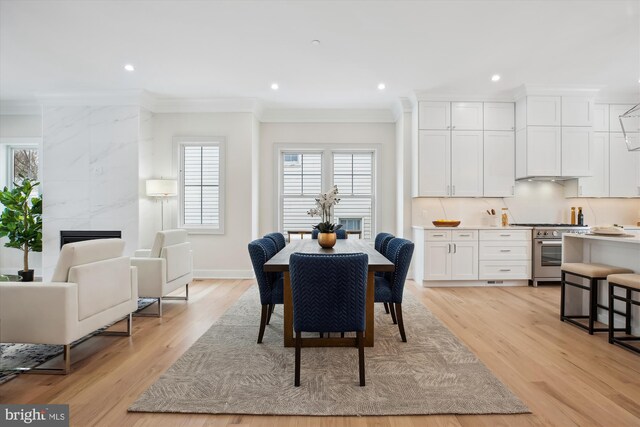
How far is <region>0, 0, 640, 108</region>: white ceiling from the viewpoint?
10.4ft

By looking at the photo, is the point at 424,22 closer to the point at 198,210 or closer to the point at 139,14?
the point at 139,14

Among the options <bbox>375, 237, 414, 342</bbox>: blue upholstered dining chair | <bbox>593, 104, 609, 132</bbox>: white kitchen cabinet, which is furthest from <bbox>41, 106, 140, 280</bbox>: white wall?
<bbox>593, 104, 609, 132</bbox>: white kitchen cabinet

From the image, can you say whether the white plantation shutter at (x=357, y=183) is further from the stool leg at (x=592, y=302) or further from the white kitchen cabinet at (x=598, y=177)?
the stool leg at (x=592, y=302)

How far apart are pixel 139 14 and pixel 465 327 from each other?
423 cm

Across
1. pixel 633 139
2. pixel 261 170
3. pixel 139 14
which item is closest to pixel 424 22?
pixel 139 14

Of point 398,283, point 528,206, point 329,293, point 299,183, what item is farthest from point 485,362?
point 299,183

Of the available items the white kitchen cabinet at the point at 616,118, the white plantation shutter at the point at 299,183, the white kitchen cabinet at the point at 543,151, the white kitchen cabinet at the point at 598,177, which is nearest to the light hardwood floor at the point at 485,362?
the white kitchen cabinet at the point at 543,151

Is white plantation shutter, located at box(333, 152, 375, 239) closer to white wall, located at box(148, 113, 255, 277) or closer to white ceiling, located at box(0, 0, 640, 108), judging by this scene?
white ceiling, located at box(0, 0, 640, 108)

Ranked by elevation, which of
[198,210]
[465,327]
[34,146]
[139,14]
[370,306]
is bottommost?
[465,327]

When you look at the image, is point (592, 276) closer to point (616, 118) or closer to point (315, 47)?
point (315, 47)

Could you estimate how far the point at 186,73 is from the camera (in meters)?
4.65

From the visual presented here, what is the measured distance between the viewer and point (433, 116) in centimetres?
548

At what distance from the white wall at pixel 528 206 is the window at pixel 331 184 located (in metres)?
0.97

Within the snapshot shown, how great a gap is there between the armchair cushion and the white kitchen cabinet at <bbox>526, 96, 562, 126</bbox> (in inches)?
222
